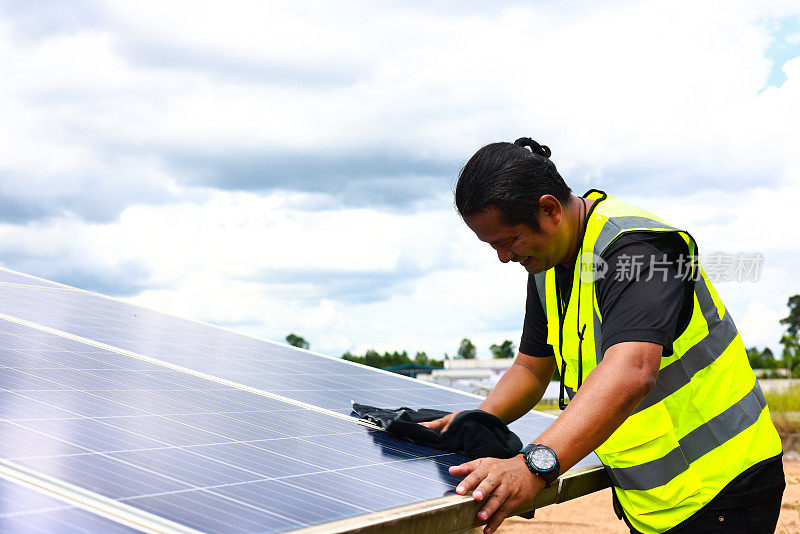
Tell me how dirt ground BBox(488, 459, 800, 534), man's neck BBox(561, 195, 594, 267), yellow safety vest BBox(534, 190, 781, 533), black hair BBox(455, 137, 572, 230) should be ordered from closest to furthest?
black hair BBox(455, 137, 572, 230) < yellow safety vest BBox(534, 190, 781, 533) < man's neck BBox(561, 195, 594, 267) < dirt ground BBox(488, 459, 800, 534)

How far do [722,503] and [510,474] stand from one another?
125 centimetres

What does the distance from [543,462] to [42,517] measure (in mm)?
1926

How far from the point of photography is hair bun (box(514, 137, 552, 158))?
13.0ft

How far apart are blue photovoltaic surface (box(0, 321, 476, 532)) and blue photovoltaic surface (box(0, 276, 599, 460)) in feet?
2.52

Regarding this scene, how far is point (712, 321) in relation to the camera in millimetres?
3854

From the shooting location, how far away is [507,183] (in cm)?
366

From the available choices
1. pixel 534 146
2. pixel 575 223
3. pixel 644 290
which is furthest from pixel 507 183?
pixel 644 290

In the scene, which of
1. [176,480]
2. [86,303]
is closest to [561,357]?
[176,480]

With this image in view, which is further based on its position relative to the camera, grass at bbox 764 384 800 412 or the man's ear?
grass at bbox 764 384 800 412

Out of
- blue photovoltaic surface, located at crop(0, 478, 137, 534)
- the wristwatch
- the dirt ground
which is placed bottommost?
the dirt ground

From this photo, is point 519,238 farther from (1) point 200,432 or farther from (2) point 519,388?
(1) point 200,432

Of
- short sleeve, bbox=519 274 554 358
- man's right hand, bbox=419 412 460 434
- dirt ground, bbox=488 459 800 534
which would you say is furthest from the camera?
dirt ground, bbox=488 459 800 534

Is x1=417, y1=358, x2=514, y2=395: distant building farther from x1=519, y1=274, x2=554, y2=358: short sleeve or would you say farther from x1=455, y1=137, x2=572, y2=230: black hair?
x1=455, y1=137, x2=572, y2=230: black hair

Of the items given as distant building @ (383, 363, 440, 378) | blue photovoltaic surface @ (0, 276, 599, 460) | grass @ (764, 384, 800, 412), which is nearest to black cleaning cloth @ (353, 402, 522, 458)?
blue photovoltaic surface @ (0, 276, 599, 460)
